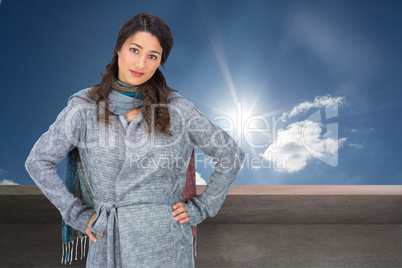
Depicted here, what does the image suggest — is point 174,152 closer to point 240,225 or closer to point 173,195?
point 173,195

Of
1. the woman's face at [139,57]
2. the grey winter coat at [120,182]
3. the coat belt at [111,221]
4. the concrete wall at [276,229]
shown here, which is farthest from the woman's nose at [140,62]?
the concrete wall at [276,229]

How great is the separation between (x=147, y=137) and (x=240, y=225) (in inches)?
72.2

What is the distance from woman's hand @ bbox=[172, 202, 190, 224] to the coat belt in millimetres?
83

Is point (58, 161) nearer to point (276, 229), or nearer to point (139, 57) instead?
point (139, 57)

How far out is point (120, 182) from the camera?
1.27 m

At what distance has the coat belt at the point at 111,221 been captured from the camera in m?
1.25

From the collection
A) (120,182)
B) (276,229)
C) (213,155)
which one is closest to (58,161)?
(120,182)

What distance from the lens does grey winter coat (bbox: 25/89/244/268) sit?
1.26 metres

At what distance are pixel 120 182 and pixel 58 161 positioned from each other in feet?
0.83

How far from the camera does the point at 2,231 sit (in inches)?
109

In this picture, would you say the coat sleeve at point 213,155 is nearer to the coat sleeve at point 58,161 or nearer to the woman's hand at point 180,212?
the woman's hand at point 180,212

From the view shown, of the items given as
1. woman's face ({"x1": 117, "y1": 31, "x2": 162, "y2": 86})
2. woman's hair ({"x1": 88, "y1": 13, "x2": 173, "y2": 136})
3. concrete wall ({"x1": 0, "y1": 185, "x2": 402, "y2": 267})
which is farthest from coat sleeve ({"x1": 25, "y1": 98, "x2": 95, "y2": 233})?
concrete wall ({"x1": 0, "y1": 185, "x2": 402, "y2": 267})

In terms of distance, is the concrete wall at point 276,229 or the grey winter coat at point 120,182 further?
the concrete wall at point 276,229

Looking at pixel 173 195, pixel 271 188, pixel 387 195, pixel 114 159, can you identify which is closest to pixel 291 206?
pixel 271 188
